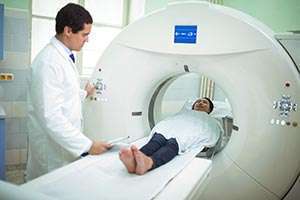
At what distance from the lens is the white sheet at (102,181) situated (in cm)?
112

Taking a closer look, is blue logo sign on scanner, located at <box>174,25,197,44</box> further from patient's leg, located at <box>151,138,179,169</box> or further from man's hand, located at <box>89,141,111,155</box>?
man's hand, located at <box>89,141,111,155</box>

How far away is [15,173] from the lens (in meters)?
2.78

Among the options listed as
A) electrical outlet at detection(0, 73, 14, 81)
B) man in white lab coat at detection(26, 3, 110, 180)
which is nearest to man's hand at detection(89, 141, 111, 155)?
man in white lab coat at detection(26, 3, 110, 180)

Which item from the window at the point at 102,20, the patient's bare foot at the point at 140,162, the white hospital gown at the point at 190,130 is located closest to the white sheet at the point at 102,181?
the patient's bare foot at the point at 140,162

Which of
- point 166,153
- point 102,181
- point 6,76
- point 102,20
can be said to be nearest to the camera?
point 102,181

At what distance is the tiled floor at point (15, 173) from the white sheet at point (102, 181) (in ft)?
5.01

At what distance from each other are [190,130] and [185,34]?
1.83ft

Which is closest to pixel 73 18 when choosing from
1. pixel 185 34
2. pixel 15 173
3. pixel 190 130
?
pixel 185 34

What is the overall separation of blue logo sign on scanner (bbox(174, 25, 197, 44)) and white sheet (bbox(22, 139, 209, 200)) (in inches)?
24.0

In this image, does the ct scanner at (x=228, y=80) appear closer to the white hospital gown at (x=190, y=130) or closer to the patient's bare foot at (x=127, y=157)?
the white hospital gown at (x=190, y=130)

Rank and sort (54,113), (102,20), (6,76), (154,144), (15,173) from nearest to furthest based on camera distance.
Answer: (54,113) < (154,144) < (6,76) < (15,173) < (102,20)

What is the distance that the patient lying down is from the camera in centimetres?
134

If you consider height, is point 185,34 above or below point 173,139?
above

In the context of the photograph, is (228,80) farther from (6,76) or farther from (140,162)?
(6,76)
